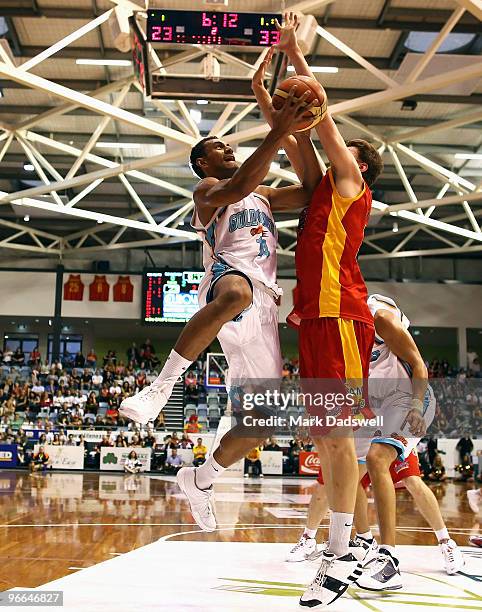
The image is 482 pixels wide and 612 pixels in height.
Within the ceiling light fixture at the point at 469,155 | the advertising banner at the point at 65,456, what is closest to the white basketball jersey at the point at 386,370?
the ceiling light fixture at the point at 469,155

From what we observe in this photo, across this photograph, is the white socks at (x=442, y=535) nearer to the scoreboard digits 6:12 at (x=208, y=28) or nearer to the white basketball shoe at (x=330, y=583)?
the white basketball shoe at (x=330, y=583)

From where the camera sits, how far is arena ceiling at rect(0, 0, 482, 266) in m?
10.6

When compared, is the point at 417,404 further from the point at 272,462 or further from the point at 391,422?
the point at 272,462

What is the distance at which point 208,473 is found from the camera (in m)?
4.06

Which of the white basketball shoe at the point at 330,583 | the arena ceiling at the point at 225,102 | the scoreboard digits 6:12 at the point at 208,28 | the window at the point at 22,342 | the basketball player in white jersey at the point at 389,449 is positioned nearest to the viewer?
the white basketball shoe at the point at 330,583

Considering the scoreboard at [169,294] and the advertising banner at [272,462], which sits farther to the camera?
the scoreboard at [169,294]

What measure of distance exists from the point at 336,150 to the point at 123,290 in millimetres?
23559

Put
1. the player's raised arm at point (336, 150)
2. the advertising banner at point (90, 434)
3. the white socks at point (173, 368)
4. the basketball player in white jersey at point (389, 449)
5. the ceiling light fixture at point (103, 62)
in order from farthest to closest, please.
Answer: the advertising banner at point (90, 434) < the ceiling light fixture at point (103, 62) < the basketball player in white jersey at point (389, 449) < the white socks at point (173, 368) < the player's raised arm at point (336, 150)

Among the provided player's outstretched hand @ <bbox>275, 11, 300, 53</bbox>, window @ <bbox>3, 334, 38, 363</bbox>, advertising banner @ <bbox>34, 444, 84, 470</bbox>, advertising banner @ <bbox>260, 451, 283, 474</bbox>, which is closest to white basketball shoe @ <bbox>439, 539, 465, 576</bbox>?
player's outstretched hand @ <bbox>275, 11, 300, 53</bbox>

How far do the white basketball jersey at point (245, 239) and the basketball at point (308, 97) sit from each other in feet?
2.12

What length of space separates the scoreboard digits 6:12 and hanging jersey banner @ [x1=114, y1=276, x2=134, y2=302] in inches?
738

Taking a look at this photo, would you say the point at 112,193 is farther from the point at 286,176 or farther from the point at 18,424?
the point at 286,176

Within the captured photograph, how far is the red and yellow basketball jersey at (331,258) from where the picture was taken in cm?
369

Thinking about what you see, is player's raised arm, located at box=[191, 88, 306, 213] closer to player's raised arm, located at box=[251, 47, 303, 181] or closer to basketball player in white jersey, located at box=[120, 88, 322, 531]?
basketball player in white jersey, located at box=[120, 88, 322, 531]
